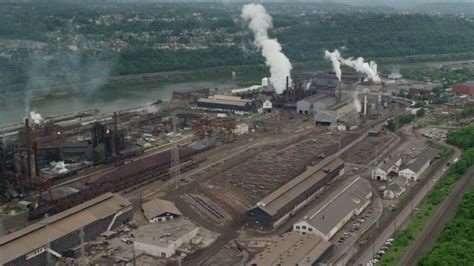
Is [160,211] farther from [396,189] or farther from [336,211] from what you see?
[396,189]

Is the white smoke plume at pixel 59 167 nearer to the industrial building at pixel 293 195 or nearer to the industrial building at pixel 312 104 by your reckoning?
the industrial building at pixel 293 195

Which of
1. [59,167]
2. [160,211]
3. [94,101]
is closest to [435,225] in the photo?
[160,211]

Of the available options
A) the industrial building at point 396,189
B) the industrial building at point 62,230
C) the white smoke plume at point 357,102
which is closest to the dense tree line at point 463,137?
the industrial building at point 396,189

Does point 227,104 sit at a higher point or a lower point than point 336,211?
higher

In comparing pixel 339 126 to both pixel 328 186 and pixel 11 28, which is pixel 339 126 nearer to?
pixel 328 186

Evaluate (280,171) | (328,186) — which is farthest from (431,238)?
(280,171)

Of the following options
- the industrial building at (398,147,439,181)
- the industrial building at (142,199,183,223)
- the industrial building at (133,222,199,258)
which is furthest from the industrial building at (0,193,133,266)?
the industrial building at (398,147,439,181)
